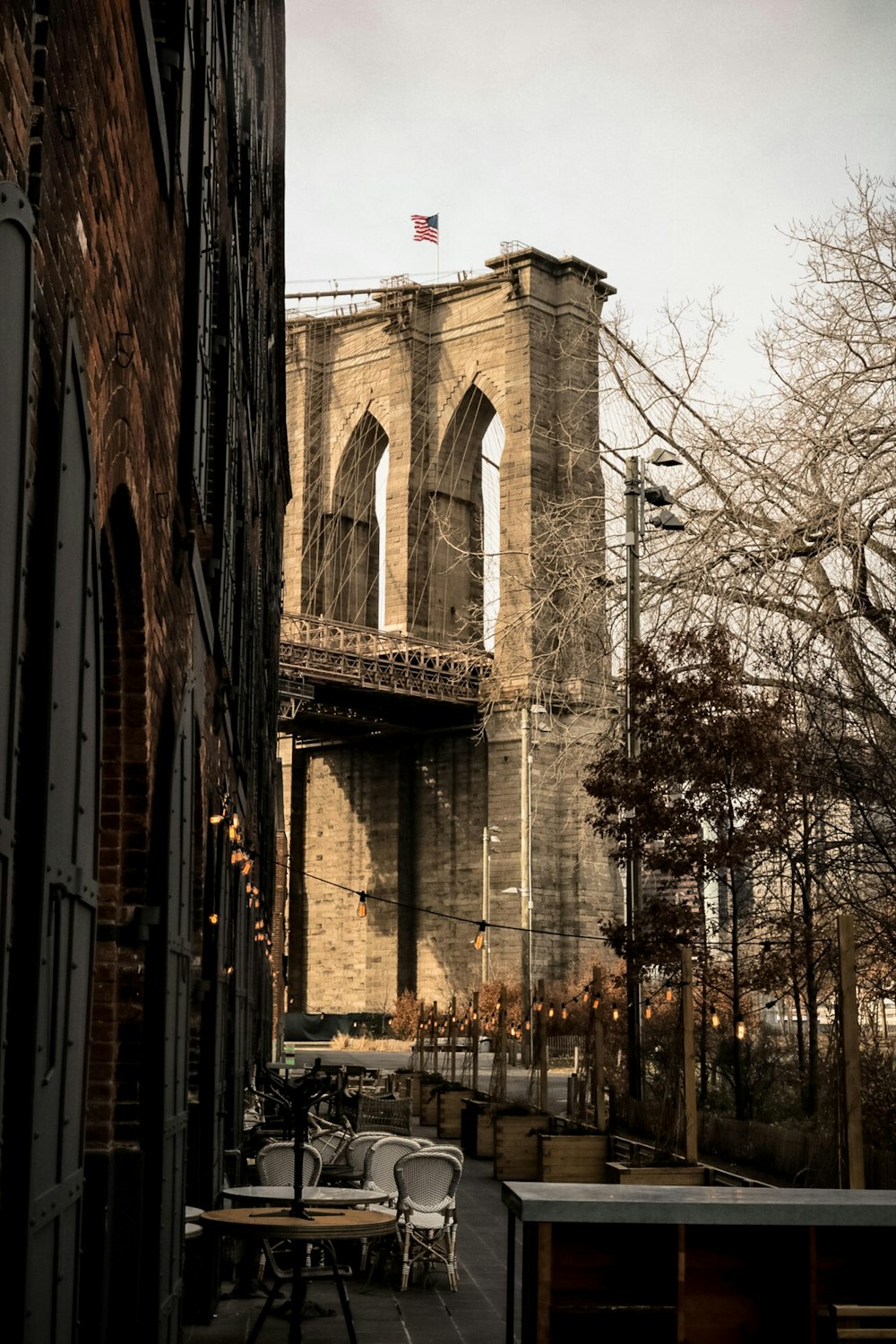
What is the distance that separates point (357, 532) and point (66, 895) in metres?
56.4

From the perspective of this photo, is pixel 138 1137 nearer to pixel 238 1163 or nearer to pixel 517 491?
pixel 238 1163

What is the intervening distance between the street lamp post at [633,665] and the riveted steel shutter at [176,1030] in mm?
8956

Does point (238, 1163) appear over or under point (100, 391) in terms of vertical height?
under

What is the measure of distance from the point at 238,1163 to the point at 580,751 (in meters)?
9.17

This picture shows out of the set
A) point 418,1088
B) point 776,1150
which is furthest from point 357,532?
point 776,1150

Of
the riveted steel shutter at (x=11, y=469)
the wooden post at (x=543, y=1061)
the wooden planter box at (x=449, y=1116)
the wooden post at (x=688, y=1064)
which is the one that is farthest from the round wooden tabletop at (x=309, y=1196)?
the wooden planter box at (x=449, y=1116)

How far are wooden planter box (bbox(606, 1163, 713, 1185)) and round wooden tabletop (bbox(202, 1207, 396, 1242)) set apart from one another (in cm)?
360

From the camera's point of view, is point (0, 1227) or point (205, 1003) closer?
point (0, 1227)

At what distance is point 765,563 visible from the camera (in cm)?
1196

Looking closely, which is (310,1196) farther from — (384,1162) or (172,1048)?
(384,1162)

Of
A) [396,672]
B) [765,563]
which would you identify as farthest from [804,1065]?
[396,672]

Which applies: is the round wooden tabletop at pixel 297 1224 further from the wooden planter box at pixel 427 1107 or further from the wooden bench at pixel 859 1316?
the wooden planter box at pixel 427 1107

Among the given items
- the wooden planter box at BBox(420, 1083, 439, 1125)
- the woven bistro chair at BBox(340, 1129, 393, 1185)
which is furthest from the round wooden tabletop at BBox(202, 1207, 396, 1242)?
the wooden planter box at BBox(420, 1083, 439, 1125)

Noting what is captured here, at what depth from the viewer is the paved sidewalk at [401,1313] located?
7816 mm
